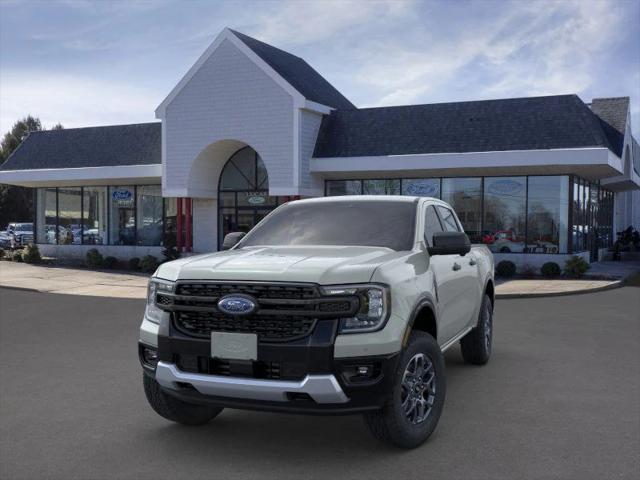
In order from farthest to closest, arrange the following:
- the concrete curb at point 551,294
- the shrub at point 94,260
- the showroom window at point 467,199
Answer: the shrub at point 94,260
the showroom window at point 467,199
the concrete curb at point 551,294

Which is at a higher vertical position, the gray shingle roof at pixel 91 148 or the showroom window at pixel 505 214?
the gray shingle roof at pixel 91 148

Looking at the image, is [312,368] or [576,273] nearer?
[312,368]

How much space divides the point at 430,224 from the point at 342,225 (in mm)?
884

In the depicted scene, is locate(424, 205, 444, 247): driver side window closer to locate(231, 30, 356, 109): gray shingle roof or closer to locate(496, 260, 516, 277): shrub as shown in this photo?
locate(496, 260, 516, 277): shrub

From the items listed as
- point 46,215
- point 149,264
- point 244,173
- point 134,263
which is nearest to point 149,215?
point 134,263

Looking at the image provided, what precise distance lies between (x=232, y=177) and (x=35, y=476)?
75.2 feet

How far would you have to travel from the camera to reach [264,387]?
4359 mm

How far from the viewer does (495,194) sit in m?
23.4

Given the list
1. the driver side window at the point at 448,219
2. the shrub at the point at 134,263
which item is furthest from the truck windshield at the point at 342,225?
the shrub at the point at 134,263

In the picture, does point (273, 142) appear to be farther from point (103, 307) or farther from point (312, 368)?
point (312, 368)

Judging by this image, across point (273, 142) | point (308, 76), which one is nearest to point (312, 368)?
point (273, 142)

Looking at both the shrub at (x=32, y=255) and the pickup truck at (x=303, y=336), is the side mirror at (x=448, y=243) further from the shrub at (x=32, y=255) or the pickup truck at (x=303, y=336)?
the shrub at (x=32, y=255)

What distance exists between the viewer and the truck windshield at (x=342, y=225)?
580 centimetres

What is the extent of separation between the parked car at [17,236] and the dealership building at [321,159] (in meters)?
7.20
